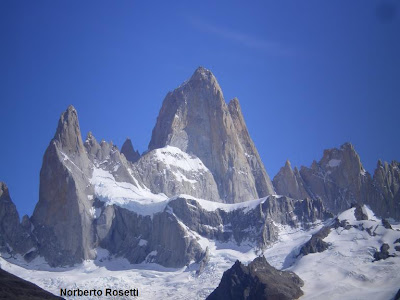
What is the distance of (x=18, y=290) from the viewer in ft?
348

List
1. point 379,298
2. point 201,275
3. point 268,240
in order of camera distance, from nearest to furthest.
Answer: point 379,298, point 201,275, point 268,240

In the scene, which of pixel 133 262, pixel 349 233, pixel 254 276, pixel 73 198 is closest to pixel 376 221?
pixel 349 233

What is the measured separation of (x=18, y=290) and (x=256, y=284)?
6632cm

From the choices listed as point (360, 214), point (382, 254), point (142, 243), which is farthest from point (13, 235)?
point (382, 254)

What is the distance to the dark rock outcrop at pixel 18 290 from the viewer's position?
337 ft

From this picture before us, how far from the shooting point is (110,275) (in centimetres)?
18300

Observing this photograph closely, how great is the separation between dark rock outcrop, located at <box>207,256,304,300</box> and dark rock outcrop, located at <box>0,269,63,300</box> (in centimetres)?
5896

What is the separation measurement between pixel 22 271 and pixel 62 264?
10252 mm

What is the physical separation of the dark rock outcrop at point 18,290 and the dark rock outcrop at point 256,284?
59.0 metres

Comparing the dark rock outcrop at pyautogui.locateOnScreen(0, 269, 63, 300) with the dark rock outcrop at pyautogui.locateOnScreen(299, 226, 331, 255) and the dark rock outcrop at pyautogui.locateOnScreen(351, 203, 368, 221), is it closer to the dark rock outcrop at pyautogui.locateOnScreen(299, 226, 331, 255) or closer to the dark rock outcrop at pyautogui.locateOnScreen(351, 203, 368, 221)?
the dark rock outcrop at pyautogui.locateOnScreen(299, 226, 331, 255)

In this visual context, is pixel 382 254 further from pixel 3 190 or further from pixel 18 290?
pixel 18 290

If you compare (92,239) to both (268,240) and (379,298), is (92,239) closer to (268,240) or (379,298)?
(268,240)

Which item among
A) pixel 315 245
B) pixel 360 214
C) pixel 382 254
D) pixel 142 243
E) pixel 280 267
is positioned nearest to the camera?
pixel 382 254

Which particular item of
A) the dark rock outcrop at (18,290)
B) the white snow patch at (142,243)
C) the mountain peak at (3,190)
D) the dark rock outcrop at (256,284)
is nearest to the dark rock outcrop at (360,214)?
the dark rock outcrop at (256,284)
